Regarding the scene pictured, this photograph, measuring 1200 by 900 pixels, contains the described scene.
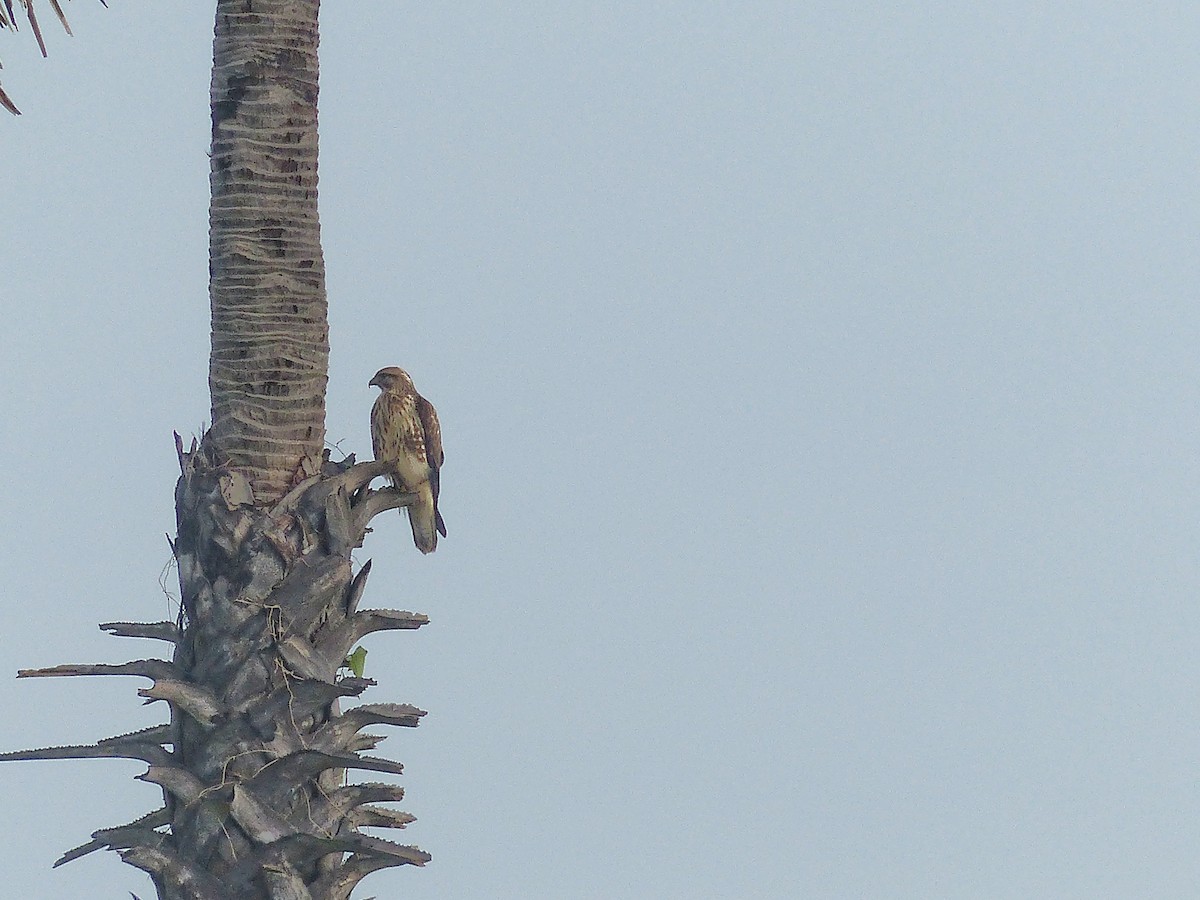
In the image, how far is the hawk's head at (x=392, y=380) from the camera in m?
9.02

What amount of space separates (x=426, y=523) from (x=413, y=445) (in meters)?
0.43

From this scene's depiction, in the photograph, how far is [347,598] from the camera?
743cm

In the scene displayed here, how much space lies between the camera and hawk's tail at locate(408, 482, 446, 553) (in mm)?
8688

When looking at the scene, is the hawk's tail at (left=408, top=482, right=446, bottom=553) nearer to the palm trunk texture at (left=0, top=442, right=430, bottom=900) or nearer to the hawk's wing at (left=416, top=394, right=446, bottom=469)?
the hawk's wing at (left=416, top=394, right=446, bottom=469)

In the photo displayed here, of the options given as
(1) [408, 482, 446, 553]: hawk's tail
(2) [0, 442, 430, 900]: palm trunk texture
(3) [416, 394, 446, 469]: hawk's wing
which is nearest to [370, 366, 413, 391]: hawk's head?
(3) [416, 394, 446, 469]: hawk's wing

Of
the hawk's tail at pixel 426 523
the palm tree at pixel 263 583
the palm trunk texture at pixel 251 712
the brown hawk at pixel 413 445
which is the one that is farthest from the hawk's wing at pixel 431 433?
the palm trunk texture at pixel 251 712

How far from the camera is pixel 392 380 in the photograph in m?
9.05

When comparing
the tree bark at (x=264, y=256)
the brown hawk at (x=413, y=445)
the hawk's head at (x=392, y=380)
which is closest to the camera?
the tree bark at (x=264, y=256)

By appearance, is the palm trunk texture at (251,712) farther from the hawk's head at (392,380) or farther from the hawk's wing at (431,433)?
the hawk's head at (392,380)

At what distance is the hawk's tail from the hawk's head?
697 mm

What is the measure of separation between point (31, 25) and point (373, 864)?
417 centimetres

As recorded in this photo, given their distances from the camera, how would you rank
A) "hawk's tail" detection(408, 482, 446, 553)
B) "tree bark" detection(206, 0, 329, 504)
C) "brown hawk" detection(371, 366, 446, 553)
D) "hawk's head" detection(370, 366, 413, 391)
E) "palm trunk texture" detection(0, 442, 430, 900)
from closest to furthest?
"palm trunk texture" detection(0, 442, 430, 900) → "tree bark" detection(206, 0, 329, 504) → "brown hawk" detection(371, 366, 446, 553) → "hawk's tail" detection(408, 482, 446, 553) → "hawk's head" detection(370, 366, 413, 391)

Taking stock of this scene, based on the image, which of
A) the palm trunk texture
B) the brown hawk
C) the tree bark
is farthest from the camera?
the brown hawk

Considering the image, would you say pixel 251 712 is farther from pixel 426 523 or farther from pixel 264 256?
pixel 264 256
